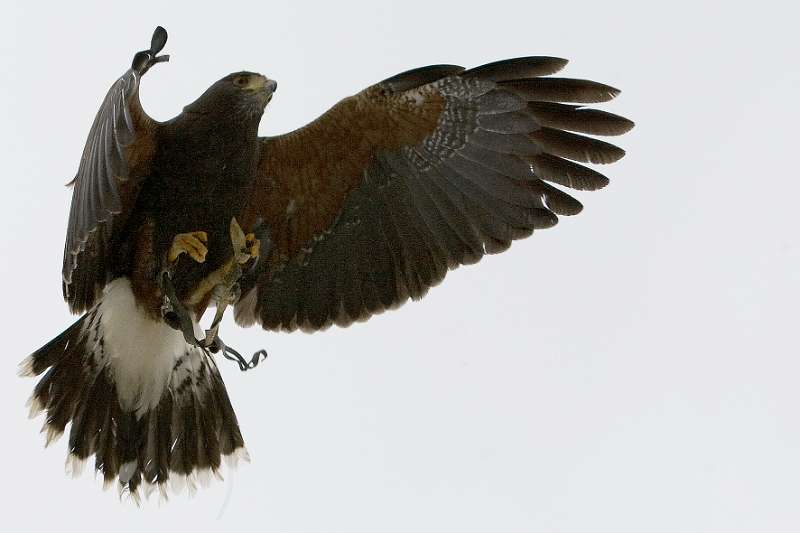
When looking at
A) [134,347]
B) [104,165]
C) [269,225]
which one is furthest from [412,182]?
[104,165]

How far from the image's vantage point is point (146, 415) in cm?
603

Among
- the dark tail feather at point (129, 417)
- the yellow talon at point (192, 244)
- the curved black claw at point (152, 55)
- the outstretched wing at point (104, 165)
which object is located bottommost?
the dark tail feather at point (129, 417)

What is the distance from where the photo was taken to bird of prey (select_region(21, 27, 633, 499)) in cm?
558

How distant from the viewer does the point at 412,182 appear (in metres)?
6.07

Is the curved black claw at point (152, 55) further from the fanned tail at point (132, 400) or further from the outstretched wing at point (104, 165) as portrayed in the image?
the fanned tail at point (132, 400)

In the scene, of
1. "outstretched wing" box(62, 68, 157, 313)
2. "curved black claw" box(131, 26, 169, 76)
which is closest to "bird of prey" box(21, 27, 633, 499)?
"outstretched wing" box(62, 68, 157, 313)

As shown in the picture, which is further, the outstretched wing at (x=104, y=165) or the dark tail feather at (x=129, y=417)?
the dark tail feather at (x=129, y=417)

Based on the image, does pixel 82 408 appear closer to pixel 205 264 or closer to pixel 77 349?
pixel 77 349

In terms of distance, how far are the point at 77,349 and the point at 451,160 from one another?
2.14 metres

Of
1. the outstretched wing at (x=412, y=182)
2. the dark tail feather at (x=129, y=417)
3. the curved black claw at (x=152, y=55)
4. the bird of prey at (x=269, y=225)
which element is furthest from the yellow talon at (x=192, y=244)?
the curved black claw at (x=152, y=55)

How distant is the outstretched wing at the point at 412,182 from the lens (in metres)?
5.75

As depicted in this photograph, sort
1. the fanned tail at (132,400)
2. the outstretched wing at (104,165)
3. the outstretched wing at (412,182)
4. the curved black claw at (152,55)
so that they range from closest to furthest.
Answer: the outstretched wing at (104,165)
the curved black claw at (152,55)
the outstretched wing at (412,182)
the fanned tail at (132,400)

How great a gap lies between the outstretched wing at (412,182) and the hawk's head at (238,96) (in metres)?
0.27

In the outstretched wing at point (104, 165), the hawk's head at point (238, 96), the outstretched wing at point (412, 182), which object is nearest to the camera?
the outstretched wing at point (104, 165)
